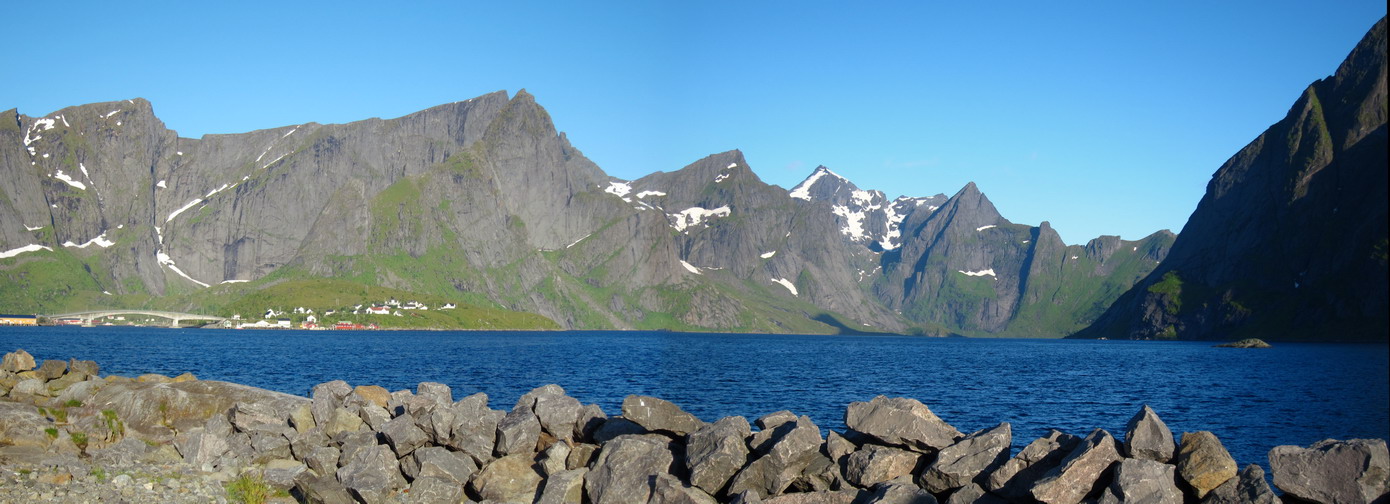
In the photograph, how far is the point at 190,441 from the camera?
31.0 m

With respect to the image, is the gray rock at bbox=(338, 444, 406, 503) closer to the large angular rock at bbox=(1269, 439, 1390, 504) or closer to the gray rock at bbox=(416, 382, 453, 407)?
the gray rock at bbox=(416, 382, 453, 407)

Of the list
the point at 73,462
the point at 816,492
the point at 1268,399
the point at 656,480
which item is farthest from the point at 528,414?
the point at 1268,399

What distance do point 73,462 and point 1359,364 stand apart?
17147 cm

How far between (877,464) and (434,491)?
12464 millimetres

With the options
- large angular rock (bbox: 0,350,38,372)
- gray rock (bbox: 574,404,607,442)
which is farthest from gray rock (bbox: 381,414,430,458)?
large angular rock (bbox: 0,350,38,372)

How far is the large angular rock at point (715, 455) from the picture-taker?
78.9 ft

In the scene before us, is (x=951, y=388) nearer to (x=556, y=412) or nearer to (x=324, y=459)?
(x=556, y=412)

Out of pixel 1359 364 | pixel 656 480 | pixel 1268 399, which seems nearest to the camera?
pixel 656 480

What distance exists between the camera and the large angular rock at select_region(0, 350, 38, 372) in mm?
47688

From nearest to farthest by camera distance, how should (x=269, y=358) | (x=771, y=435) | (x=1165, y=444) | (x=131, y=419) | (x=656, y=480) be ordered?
(x=1165, y=444) → (x=656, y=480) → (x=771, y=435) → (x=131, y=419) → (x=269, y=358)

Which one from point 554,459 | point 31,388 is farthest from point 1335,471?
point 31,388

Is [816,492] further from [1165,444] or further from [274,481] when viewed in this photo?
[274,481]

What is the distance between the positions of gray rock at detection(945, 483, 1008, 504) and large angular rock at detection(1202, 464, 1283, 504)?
14.4 ft

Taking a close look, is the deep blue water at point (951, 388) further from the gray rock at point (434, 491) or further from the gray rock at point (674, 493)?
the gray rock at point (434, 491)
